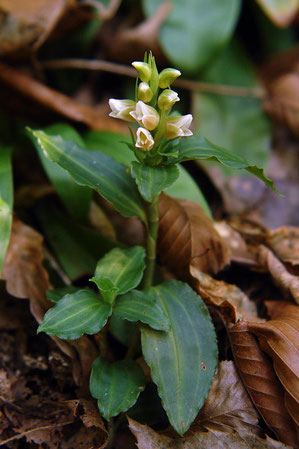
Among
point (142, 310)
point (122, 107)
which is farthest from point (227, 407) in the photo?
point (122, 107)

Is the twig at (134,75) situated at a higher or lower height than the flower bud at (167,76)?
lower

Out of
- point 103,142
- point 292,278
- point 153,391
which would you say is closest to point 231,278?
Answer: point 292,278

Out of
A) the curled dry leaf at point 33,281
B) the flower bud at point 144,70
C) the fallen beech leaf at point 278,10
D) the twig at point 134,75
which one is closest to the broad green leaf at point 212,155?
the flower bud at point 144,70

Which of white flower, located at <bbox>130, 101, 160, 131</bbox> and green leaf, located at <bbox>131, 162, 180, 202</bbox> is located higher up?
white flower, located at <bbox>130, 101, 160, 131</bbox>

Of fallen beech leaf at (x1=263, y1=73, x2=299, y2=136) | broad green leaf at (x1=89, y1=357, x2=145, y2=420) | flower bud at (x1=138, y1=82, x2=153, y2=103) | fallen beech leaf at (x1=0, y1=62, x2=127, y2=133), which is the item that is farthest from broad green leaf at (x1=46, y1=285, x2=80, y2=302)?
fallen beech leaf at (x1=263, y1=73, x2=299, y2=136)

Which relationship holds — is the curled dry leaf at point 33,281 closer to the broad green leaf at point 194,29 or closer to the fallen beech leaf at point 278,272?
the fallen beech leaf at point 278,272

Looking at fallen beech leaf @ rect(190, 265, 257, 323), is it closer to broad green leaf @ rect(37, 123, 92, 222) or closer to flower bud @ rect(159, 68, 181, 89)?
broad green leaf @ rect(37, 123, 92, 222)

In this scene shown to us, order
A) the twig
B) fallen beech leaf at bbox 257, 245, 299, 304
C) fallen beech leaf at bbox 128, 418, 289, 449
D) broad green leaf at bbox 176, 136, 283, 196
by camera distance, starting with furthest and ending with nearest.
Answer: the twig → fallen beech leaf at bbox 257, 245, 299, 304 → broad green leaf at bbox 176, 136, 283, 196 → fallen beech leaf at bbox 128, 418, 289, 449

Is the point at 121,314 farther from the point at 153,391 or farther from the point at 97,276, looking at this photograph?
the point at 153,391
